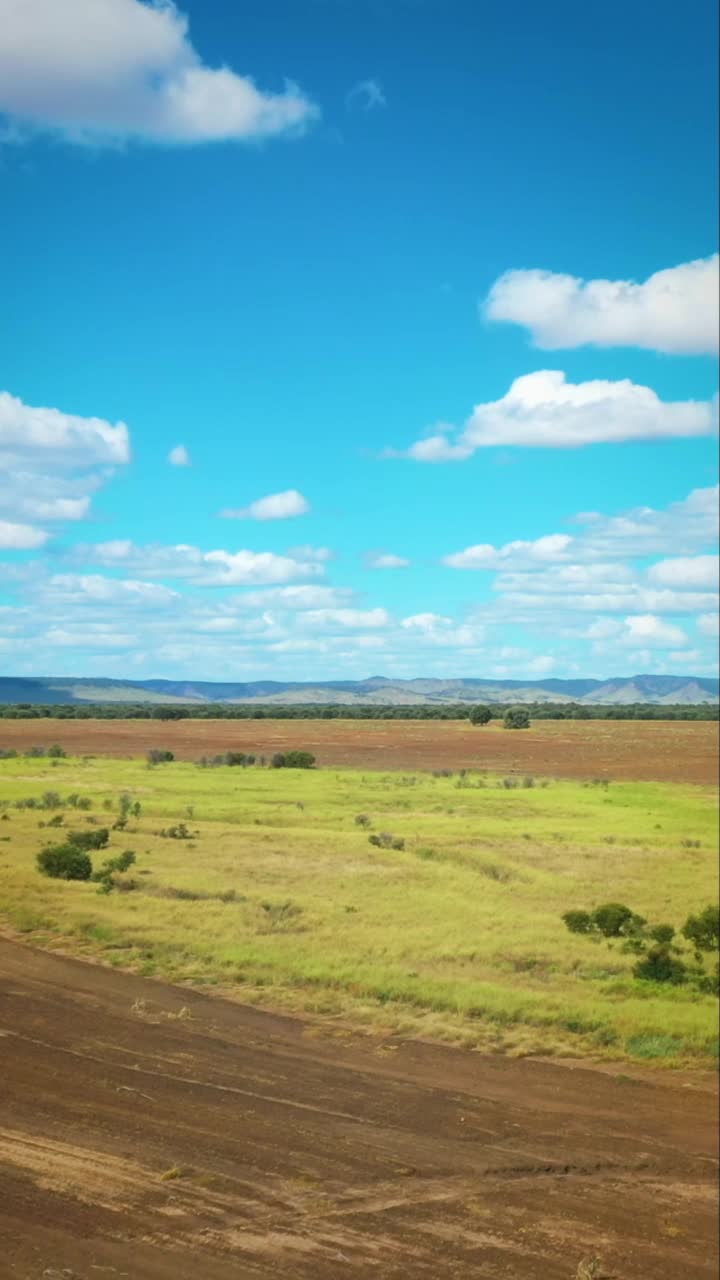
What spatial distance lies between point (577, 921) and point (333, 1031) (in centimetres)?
516

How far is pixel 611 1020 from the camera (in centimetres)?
1318

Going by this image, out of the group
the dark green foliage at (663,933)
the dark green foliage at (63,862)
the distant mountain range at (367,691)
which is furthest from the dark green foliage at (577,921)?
the dark green foliage at (63,862)

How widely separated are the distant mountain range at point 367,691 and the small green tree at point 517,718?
60 cm

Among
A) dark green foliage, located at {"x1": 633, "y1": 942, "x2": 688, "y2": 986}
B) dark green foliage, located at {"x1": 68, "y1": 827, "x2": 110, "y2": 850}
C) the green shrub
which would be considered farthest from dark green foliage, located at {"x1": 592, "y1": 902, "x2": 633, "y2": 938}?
dark green foliage, located at {"x1": 68, "y1": 827, "x2": 110, "y2": 850}

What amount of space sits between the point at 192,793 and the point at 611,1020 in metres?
6.16

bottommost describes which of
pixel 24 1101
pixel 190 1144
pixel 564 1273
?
pixel 564 1273

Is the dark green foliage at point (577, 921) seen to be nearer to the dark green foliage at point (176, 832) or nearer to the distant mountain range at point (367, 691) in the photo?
the distant mountain range at point (367, 691)

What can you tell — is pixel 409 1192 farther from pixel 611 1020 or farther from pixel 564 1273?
pixel 611 1020

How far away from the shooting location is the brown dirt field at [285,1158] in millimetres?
6812

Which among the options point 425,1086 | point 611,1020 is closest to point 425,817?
point 611,1020

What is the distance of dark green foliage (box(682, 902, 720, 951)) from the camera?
15.7 meters

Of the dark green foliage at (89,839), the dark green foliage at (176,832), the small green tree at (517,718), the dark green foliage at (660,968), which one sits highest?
the small green tree at (517,718)

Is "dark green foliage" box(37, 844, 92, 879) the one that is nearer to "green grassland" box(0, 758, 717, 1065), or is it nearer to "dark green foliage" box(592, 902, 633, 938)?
"green grassland" box(0, 758, 717, 1065)

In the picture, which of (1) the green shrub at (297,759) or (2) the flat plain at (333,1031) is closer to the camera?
(2) the flat plain at (333,1031)
